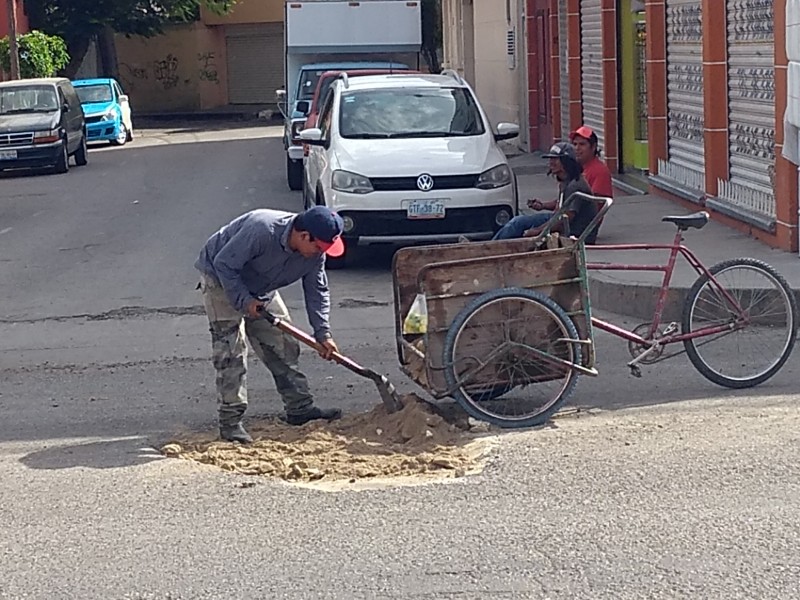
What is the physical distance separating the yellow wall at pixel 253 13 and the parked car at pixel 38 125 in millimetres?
25300

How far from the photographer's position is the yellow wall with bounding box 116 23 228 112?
5294cm

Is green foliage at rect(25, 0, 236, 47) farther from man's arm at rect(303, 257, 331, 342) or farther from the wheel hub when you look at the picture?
man's arm at rect(303, 257, 331, 342)

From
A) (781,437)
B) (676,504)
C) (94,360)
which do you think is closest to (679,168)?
(94,360)

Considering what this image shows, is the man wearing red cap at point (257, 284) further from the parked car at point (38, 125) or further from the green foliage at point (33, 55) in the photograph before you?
the green foliage at point (33, 55)

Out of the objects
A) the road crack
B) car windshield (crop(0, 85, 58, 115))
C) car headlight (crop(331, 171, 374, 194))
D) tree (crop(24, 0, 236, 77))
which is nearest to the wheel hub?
the road crack

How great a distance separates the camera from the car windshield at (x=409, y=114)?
45.4 ft

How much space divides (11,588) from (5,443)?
91.7 inches

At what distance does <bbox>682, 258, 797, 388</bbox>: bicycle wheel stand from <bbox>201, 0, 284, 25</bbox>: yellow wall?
45990 mm

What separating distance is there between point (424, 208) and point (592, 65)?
886 centimetres

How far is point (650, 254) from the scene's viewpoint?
438 inches

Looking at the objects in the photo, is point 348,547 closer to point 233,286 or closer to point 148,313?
point 233,286

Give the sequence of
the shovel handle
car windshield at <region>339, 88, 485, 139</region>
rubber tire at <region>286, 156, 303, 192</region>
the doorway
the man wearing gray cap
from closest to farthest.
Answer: the shovel handle
the man wearing gray cap
car windshield at <region>339, 88, 485, 139</region>
the doorway
rubber tire at <region>286, 156, 303, 192</region>

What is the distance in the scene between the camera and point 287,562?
5504 millimetres

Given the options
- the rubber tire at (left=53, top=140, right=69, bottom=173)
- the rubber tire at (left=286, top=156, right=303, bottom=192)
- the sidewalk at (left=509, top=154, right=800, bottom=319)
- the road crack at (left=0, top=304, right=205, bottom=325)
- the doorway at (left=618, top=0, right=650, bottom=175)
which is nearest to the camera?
the sidewalk at (left=509, top=154, right=800, bottom=319)
